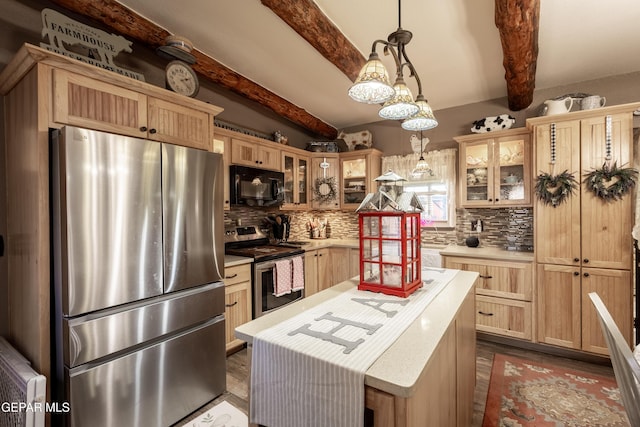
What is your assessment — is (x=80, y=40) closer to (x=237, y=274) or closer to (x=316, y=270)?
(x=237, y=274)

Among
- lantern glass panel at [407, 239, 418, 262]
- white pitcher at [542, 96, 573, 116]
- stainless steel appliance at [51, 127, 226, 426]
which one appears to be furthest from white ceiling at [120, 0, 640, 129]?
lantern glass panel at [407, 239, 418, 262]

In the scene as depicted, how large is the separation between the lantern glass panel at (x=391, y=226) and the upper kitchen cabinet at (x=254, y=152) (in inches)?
82.4

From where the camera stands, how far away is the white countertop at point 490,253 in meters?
2.83

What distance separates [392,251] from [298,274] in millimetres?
1996

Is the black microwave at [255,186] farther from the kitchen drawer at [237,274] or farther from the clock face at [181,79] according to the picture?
the clock face at [181,79]

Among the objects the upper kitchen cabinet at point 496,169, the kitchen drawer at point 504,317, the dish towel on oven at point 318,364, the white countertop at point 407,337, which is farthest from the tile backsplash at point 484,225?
the dish towel on oven at point 318,364

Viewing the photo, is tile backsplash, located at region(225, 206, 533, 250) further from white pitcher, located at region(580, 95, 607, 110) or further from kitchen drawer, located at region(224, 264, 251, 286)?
white pitcher, located at region(580, 95, 607, 110)

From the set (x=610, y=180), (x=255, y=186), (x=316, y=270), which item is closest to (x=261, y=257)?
(x=255, y=186)

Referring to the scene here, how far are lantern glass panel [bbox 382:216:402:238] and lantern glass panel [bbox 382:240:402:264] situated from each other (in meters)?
0.04

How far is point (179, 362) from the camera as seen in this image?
1.94m

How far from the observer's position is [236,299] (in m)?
2.69

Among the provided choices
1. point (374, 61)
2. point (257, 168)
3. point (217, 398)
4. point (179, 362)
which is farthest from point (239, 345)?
point (374, 61)

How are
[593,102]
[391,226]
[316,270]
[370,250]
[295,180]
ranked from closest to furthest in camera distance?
1. [391,226]
2. [370,250]
3. [593,102]
4. [316,270]
5. [295,180]

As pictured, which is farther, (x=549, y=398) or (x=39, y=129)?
(x=549, y=398)
